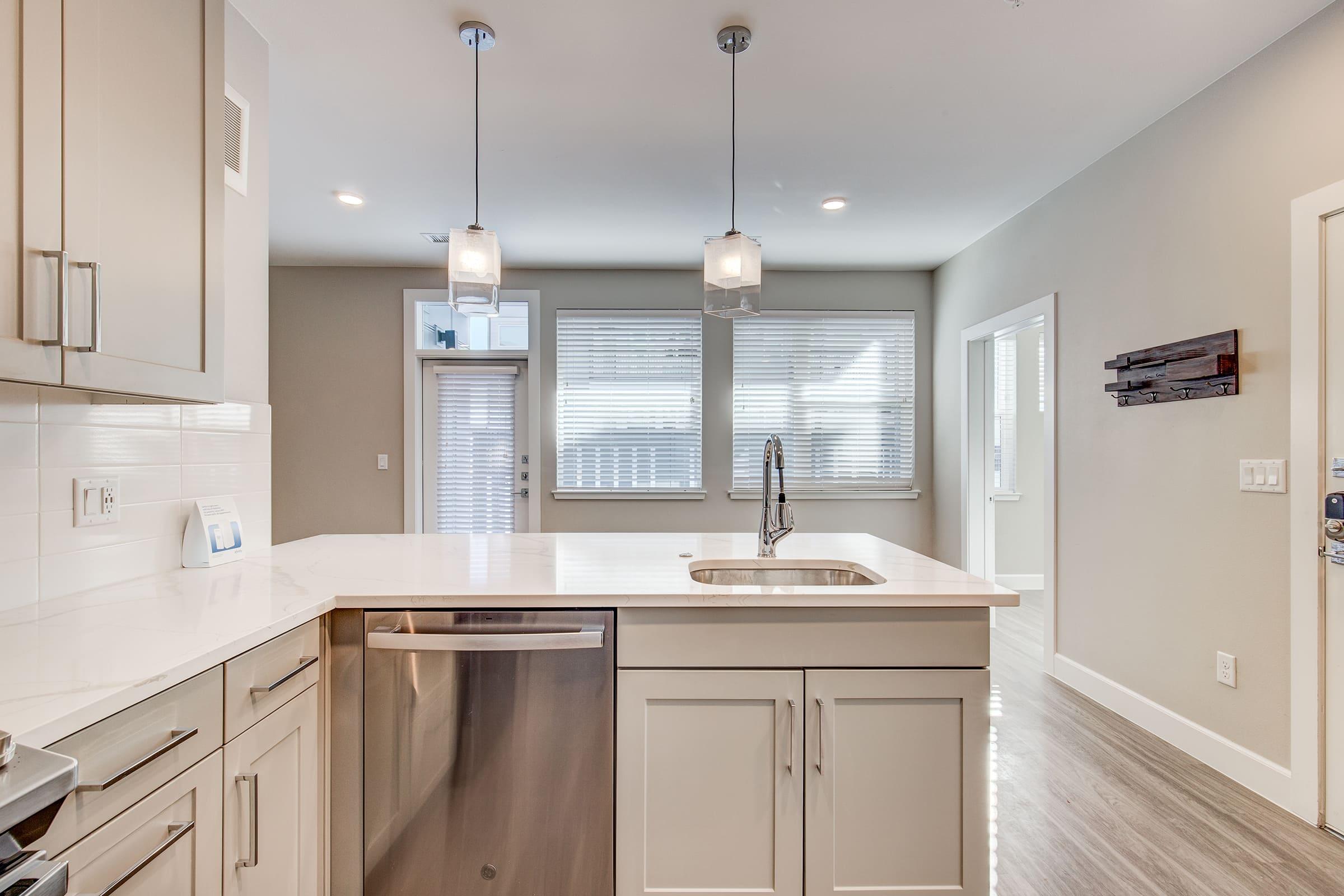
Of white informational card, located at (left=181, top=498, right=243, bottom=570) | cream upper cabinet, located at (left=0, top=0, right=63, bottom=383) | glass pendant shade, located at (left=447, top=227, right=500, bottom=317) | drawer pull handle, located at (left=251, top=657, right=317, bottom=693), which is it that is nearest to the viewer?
cream upper cabinet, located at (left=0, top=0, right=63, bottom=383)

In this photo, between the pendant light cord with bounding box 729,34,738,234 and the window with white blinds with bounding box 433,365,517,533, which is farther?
the window with white blinds with bounding box 433,365,517,533

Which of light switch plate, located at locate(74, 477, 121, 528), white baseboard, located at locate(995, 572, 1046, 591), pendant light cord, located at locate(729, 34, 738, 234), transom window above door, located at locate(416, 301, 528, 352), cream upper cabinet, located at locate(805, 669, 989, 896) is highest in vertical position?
pendant light cord, located at locate(729, 34, 738, 234)

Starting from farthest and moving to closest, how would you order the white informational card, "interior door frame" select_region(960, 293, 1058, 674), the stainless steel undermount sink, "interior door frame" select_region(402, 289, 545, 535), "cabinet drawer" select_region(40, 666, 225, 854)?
"interior door frame" select_region(402, 289, 545, 535), "interior door frame" select_region(960, 293, 1058, 674), the stainless steel undermount sink, the white informational card, "cabinet drawer" select_region(40, 666, 225, 854)

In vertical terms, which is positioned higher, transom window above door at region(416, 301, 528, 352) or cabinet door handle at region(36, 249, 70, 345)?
transom window above door at region(416, 301, 528, 352)

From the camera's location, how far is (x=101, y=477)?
1447mm

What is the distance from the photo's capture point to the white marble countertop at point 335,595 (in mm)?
896

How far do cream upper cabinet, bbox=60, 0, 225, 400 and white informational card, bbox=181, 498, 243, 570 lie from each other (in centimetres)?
49

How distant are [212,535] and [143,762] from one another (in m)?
0.98

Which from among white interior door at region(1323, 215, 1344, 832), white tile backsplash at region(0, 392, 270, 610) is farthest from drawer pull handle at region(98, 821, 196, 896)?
white interior door at region(1323, 215, 1344, 832)

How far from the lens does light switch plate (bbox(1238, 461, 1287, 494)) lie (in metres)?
2.04

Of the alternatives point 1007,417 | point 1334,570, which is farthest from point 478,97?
point 1007,417

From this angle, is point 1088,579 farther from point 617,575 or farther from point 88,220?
point 88,220

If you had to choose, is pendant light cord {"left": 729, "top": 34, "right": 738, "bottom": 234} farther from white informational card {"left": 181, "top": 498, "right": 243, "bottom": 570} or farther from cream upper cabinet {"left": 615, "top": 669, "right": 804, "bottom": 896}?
white informational card {"left": 181, "top": 498, "right": 243, "bottom": 570}

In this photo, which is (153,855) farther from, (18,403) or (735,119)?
(735,119)
